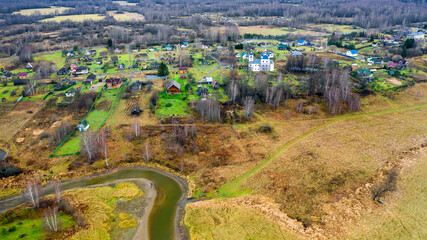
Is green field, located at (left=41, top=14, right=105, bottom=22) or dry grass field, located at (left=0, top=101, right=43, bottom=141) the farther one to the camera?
green field, located at (left=41, top=14, right=105, bottom=22)

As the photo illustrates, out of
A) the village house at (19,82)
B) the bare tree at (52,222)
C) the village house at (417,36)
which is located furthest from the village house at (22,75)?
the village house at (417,36)

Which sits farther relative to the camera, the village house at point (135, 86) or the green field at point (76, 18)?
the green field at point (76, 18)

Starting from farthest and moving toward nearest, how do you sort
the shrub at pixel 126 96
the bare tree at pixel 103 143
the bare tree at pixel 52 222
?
1. the shrub at pixel 126 96
2. the bare tree at pixel 103 143
3. the bare tree at pixel 52 222

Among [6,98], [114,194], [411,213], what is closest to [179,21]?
[6,98]

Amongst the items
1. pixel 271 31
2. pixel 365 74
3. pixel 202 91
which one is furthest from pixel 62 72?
pixel 271 31

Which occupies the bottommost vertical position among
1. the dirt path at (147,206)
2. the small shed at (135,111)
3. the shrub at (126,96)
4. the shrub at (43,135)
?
the dirt path at (147,206)

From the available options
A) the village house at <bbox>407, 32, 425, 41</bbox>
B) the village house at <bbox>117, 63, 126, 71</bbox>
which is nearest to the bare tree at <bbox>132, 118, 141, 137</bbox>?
the village house at <bbox>117, 63, 126, 71</bbox>

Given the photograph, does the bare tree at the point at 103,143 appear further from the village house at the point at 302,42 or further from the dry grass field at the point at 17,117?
the village house at the point at 302,42

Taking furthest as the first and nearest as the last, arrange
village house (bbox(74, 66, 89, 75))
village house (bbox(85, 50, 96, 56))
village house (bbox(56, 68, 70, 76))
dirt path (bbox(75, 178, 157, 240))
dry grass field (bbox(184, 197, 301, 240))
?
village house (bbox(85, 50, 96, 56)), village house (bbox(74, 66, 89, 75)), village house (bbox(56, 68, 70, 76)), dirt path (bbox(75, 178, 157, 240)), dry grass field (bbox(184, 197, 301, 240))

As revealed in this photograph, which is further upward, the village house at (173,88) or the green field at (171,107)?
the village house at (173,88)

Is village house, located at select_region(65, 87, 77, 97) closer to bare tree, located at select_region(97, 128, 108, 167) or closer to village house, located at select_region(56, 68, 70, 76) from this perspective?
village house, located at select_region(56, 68, 70, 76)
